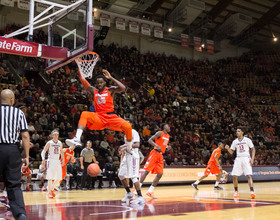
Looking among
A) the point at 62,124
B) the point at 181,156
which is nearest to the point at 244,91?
the point at 181,156

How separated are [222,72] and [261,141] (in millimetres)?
8753

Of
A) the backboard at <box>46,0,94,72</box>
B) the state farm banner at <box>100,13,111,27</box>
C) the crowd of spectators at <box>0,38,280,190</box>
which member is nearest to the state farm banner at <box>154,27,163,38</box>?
the crowd of spectators at <box>0,38,280,190</box>

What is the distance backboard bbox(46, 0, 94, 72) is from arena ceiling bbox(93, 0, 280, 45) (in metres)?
13.8

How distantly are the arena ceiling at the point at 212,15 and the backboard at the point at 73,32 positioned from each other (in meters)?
13.8

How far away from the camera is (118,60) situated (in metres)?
23.3

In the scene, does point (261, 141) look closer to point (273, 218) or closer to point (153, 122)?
point (153, 122)

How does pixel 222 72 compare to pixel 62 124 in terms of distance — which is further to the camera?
pixel 222 72

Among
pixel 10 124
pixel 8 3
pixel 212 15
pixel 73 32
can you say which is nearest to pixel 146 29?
pixel 212 15

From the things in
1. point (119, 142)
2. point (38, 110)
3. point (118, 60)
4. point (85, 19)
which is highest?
point (118, 60)

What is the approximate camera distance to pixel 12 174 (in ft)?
14.2

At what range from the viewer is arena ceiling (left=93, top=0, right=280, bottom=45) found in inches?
918

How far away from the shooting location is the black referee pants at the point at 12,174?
14.0 ft

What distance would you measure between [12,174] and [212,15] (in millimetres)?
24461

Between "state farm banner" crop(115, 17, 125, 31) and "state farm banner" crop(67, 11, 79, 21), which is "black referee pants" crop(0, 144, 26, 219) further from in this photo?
"state farm banner" crop(115, 17, 125, 31)
